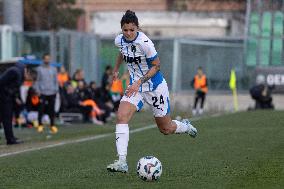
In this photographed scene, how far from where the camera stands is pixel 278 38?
47.0 metres

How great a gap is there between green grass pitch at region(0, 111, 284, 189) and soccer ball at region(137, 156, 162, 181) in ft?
0.30

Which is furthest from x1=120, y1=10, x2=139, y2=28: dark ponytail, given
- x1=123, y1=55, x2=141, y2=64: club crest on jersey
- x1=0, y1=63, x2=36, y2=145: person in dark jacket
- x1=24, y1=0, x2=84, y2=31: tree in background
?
x1=24, y1=0, x2=84, y2=31: tree in background

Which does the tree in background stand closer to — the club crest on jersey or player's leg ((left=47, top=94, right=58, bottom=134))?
player's leg ((left=47, top=94, right=58, bottom=134))

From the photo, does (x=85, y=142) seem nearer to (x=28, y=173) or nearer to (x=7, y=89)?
(x=7, y=89)

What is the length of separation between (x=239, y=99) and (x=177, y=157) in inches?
1111

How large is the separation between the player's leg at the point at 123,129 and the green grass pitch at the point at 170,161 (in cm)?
14

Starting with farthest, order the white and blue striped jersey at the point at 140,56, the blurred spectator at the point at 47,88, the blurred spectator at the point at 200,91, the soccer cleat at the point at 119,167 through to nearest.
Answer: the blurred spectator at the point at 200,91 → the blurred spectator at the point at 47,88 → the white and blue striped jersey at the point at 140,56 → the soccer cleat at the point at 119,167

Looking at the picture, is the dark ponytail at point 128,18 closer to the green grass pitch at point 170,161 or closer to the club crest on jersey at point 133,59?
the club crest on jersey at point 133,59

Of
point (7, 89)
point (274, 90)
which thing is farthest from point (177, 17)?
point (7, 89)

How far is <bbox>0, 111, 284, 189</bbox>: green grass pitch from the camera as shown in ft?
39.0

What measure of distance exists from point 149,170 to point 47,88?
14.1 meters

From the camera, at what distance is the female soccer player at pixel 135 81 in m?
12.8

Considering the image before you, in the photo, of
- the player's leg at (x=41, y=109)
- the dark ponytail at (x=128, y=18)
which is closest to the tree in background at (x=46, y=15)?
the player's leg at (x=41, y=109)

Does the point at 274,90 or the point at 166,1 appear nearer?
the point at 274,90
